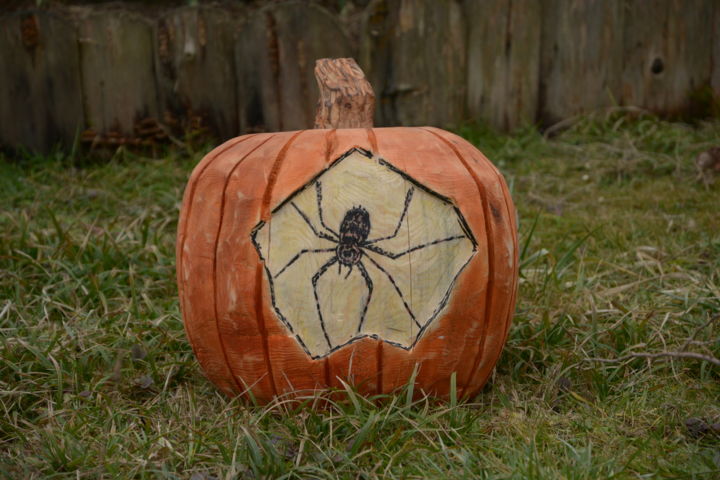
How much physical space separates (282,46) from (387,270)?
2607mm

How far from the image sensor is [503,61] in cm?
399

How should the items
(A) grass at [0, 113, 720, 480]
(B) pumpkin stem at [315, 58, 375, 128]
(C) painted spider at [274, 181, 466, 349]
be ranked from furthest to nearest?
1. (B) pumpkin stem at [315, 58, 375, 128]
2. (C) painted spider at [274, 181, 466, 349]
3. (A) grass at [0, 113, 720, 480]

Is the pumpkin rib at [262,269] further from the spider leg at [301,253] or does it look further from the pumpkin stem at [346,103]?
the pumpkin stem at [346,103]

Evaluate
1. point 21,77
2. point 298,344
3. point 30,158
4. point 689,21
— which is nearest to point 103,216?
point 30,158

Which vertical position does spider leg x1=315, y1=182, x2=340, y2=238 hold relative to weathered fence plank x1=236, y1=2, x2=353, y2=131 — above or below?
below

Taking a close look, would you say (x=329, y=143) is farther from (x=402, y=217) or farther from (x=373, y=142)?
(x=402, y=217)

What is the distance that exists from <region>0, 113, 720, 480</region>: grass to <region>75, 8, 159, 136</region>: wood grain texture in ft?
2.16

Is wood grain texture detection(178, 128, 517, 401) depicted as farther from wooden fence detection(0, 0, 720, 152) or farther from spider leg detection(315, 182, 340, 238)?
wooden fence detection(0, 0, 720, 152)

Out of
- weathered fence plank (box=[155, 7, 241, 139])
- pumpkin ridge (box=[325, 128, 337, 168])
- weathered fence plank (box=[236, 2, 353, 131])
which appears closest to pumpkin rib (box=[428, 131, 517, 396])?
pumpkin ridge (box=[325, 128, 337, 168])

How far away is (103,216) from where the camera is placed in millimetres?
3246

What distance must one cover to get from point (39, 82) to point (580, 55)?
111 inches

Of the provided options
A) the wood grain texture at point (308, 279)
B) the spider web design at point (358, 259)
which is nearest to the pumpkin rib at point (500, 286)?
the wood grain texture at point (308, 279)

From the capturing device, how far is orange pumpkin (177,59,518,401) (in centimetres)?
156

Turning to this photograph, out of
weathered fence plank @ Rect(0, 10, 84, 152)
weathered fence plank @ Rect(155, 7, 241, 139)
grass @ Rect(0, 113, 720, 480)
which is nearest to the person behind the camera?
grass @ Rect(0, 113, 720, 480)
